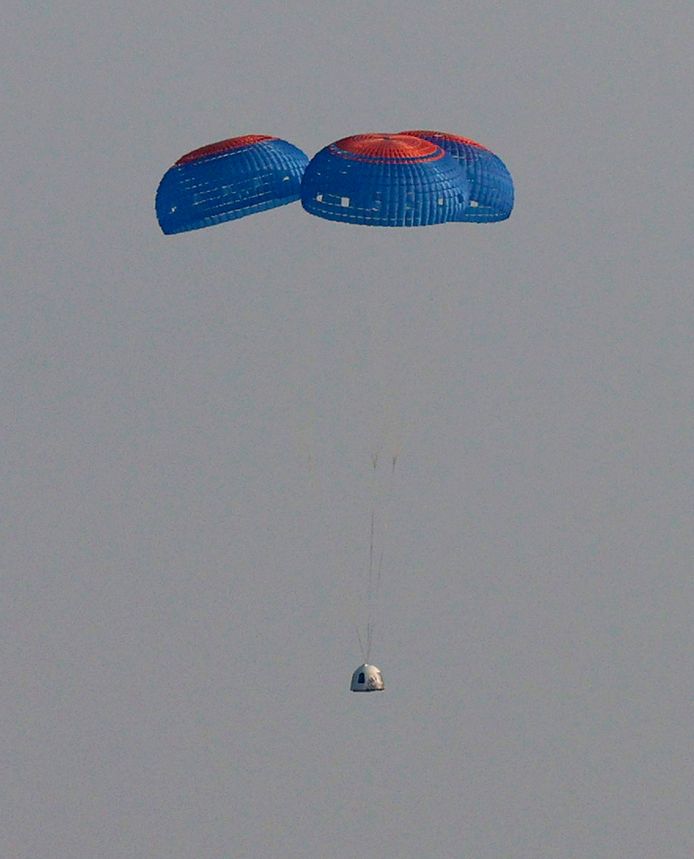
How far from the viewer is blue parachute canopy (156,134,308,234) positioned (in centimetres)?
4791

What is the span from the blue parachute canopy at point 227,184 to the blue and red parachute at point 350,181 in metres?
0.02

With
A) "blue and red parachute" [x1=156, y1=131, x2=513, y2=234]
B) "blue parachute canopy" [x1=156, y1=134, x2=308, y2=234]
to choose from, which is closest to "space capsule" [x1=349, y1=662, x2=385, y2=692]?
"blue and red parachute" [x1=156, y1=131, x2=513, y2=234]

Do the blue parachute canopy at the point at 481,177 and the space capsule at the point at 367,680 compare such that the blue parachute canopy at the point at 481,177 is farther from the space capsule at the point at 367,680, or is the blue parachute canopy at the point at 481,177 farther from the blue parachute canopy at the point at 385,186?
the space capsule at the point at 367,680

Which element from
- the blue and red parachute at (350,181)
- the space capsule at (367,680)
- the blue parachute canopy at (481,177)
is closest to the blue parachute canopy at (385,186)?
the blue and red parachute at (350,181)

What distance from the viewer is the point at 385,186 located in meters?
46.5

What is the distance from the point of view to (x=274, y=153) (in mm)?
48531

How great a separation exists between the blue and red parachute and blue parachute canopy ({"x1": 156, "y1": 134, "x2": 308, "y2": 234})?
0.02 m

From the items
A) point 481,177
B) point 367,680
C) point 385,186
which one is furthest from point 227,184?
point 367,680

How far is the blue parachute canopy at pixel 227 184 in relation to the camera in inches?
1886

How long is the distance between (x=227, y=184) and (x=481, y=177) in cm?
457

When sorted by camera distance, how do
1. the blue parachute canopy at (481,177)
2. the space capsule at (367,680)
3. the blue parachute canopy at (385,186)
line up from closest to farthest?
the blue parachute canopy at (385,186) < the blue parachute canopy at (481,177) < the space capsule at (367,680)

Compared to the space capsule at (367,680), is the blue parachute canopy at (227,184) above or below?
above

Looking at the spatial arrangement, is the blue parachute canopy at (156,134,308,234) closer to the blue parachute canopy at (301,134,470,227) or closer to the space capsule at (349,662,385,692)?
the blue parachute canopy at (301,134,470,227)

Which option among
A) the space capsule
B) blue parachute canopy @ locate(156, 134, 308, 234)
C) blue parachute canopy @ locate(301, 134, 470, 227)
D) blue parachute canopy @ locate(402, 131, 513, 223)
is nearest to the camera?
blue parachute canopy @ locate(301, 134, 470, 227)
